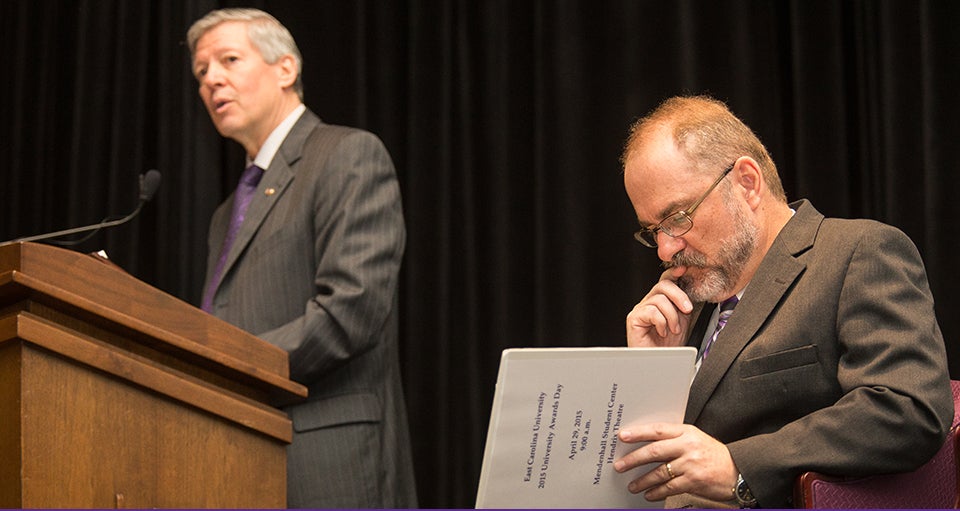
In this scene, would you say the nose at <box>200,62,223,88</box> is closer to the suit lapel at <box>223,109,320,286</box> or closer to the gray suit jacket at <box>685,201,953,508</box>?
the suit lapel at <box>223,109,320,286</box>

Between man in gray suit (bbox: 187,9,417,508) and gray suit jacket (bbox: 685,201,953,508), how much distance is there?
2.69 ft

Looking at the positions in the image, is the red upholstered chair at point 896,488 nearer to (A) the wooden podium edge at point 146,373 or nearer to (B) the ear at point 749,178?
(B) the ear at point 749,178

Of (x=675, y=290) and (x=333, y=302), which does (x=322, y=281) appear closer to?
(x=333, y=302)

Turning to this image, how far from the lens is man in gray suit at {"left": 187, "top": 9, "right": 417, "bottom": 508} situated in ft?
8.72

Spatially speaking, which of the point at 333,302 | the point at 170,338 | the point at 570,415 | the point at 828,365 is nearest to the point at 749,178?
the point at 828,365

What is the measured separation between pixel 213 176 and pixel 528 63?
1154 millimetres

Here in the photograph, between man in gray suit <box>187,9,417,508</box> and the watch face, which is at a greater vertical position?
man in gray suit <box>187,9,417,508</box>

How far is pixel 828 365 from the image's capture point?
2.14 meters

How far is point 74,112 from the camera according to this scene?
4289 mm

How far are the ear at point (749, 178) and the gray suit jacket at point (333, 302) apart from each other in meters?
0.87

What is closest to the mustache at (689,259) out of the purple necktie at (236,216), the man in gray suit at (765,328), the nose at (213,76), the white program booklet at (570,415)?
the man in gray suit at (765,328)

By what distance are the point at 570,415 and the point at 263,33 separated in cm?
192

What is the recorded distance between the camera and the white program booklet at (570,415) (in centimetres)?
182

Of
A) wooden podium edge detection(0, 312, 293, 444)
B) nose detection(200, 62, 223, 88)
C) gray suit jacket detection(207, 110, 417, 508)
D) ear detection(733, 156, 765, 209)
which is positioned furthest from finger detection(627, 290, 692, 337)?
nose detection(200, 62, 223, 88)
